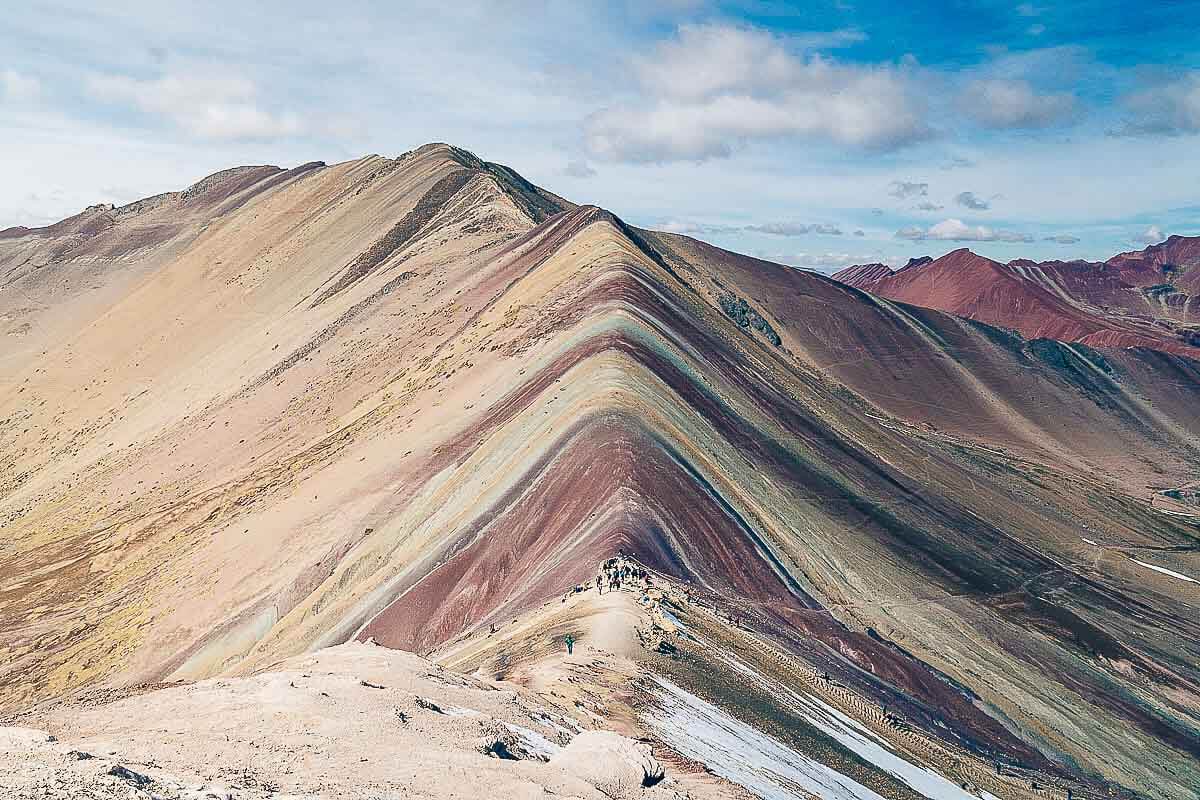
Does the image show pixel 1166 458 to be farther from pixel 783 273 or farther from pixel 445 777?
pixel 445 777

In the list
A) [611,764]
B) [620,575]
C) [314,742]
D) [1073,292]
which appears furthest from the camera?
[1073,292]

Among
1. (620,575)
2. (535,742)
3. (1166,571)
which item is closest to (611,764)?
(535,742)

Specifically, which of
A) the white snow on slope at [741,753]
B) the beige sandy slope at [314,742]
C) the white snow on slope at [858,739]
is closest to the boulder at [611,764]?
the beige sandy slope at [314,742]

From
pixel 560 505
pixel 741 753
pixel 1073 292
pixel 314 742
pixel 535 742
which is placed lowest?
pixel 741 753

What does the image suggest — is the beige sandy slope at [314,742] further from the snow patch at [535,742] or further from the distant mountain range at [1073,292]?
the distant mountain range at [1073,292]

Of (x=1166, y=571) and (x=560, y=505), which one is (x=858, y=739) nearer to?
(x=560, y=505)
